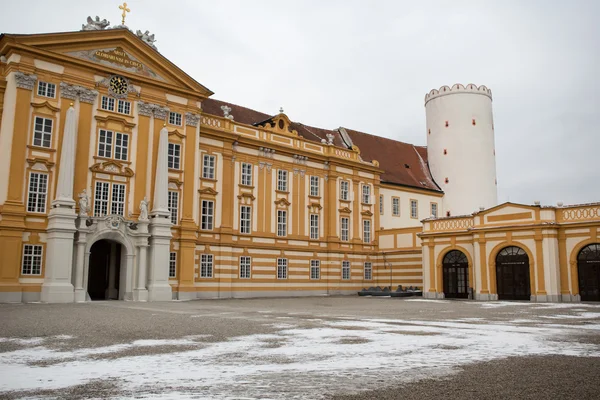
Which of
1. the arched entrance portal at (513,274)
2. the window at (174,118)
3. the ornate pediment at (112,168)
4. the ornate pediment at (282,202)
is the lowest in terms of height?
the arched entrance portal at (513,274)

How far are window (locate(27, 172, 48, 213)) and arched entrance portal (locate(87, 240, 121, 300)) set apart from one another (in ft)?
18.2

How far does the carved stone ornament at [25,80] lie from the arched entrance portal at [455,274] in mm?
29111

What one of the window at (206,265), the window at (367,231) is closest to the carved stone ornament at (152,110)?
the window at (206,265)

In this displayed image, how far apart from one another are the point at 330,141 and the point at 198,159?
1399 centimetres

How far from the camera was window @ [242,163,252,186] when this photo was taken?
136ft

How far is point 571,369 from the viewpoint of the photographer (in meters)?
8.30

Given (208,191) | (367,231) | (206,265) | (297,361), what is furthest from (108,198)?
(297,361)

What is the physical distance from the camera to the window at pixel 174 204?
36.2m

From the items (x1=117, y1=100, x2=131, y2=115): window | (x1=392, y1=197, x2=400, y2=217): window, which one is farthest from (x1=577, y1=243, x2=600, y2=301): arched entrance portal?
(x1=117, y1=100, x2=131, y2=115): window

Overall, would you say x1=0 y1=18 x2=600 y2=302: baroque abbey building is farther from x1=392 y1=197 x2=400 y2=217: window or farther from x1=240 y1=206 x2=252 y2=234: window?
x1=392 y1=197 x2=400 y2=217: window

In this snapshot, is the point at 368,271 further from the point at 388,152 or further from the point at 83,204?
the point at 83,204

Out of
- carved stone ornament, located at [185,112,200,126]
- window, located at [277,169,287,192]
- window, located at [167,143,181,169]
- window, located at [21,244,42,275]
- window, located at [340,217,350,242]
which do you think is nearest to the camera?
window, located at [21,244,42,275]

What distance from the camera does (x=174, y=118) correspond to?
36.7 m

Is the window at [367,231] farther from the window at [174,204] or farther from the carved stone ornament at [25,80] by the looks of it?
the carved stone ornament at [25,80]
